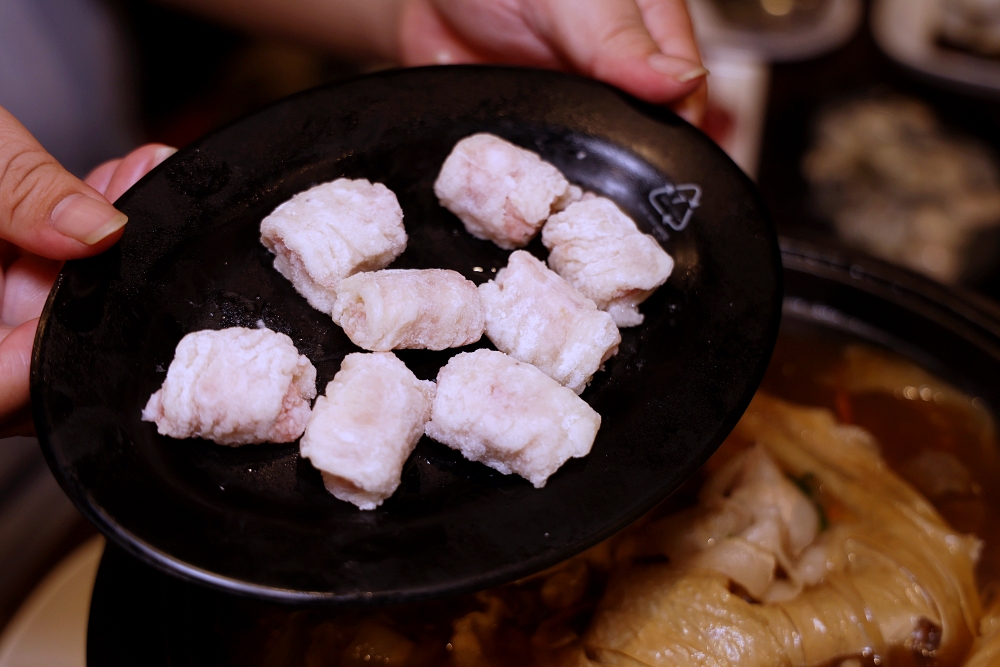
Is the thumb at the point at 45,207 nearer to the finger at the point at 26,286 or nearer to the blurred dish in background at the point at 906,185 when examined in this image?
the finger at the point at 26,286

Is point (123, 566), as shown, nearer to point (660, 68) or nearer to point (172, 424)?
point (172, 424)

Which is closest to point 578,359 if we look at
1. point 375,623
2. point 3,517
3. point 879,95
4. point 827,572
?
point 375,623

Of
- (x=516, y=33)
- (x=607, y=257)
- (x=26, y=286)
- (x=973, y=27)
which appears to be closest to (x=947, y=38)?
(x=973, y=27)

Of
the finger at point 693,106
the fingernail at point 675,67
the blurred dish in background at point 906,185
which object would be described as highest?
the fingernail at point 675,67

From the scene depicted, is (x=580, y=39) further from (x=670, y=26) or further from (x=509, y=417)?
(x=509, y=417)

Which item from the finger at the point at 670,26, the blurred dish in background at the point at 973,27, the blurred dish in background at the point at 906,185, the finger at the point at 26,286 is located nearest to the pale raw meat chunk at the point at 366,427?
the finger at the point at 26,286

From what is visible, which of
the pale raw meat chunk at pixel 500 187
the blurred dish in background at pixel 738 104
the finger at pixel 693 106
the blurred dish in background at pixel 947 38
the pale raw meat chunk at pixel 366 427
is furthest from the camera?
the blurred dish in background at pixel 947 38

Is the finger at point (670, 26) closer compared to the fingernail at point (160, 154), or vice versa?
the fingernail at point (160, 154)

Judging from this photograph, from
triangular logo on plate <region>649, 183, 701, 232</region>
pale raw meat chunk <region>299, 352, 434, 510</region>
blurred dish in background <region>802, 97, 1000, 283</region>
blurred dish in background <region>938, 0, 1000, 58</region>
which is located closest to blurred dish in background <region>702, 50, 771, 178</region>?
blurred dish in background <region>802, 97, 1000, 283</region>
